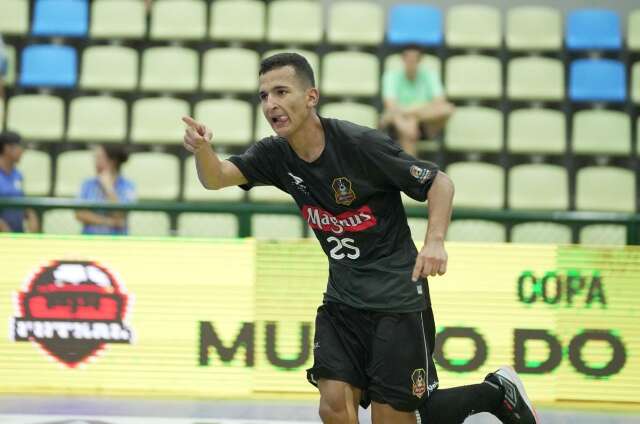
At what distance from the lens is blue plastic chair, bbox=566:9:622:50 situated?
A: 10461 millimetres

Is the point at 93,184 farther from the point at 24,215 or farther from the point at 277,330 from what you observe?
the point at 277,330

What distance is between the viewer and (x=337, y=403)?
389cm

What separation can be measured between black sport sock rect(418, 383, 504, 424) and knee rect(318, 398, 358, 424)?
1.37ft

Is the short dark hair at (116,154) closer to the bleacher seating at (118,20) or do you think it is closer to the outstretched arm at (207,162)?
the bleacher seating at (118,20)

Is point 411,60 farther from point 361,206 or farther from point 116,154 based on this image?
point 361,206

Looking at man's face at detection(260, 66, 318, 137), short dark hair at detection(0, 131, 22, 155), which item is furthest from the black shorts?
short dark hair at detection(0, 131, 22, 155)

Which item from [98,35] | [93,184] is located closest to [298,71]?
[93,184]

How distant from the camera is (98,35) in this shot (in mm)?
10430

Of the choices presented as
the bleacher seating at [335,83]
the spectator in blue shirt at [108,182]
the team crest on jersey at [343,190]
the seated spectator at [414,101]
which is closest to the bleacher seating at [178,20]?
the bleacher seating at [335,83]

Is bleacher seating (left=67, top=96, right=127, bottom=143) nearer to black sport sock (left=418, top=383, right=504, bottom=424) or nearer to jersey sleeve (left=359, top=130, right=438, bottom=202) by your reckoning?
black sport sock (left=418, top=383, right=504, bottom=424)

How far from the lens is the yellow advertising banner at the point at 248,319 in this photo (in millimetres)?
6293

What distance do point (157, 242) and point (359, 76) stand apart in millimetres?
4168

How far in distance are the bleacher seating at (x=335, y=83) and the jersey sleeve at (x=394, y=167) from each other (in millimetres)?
5055

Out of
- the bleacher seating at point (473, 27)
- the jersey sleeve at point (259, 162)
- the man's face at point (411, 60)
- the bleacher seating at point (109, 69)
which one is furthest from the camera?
the bleacher seating at point (473, 27)
